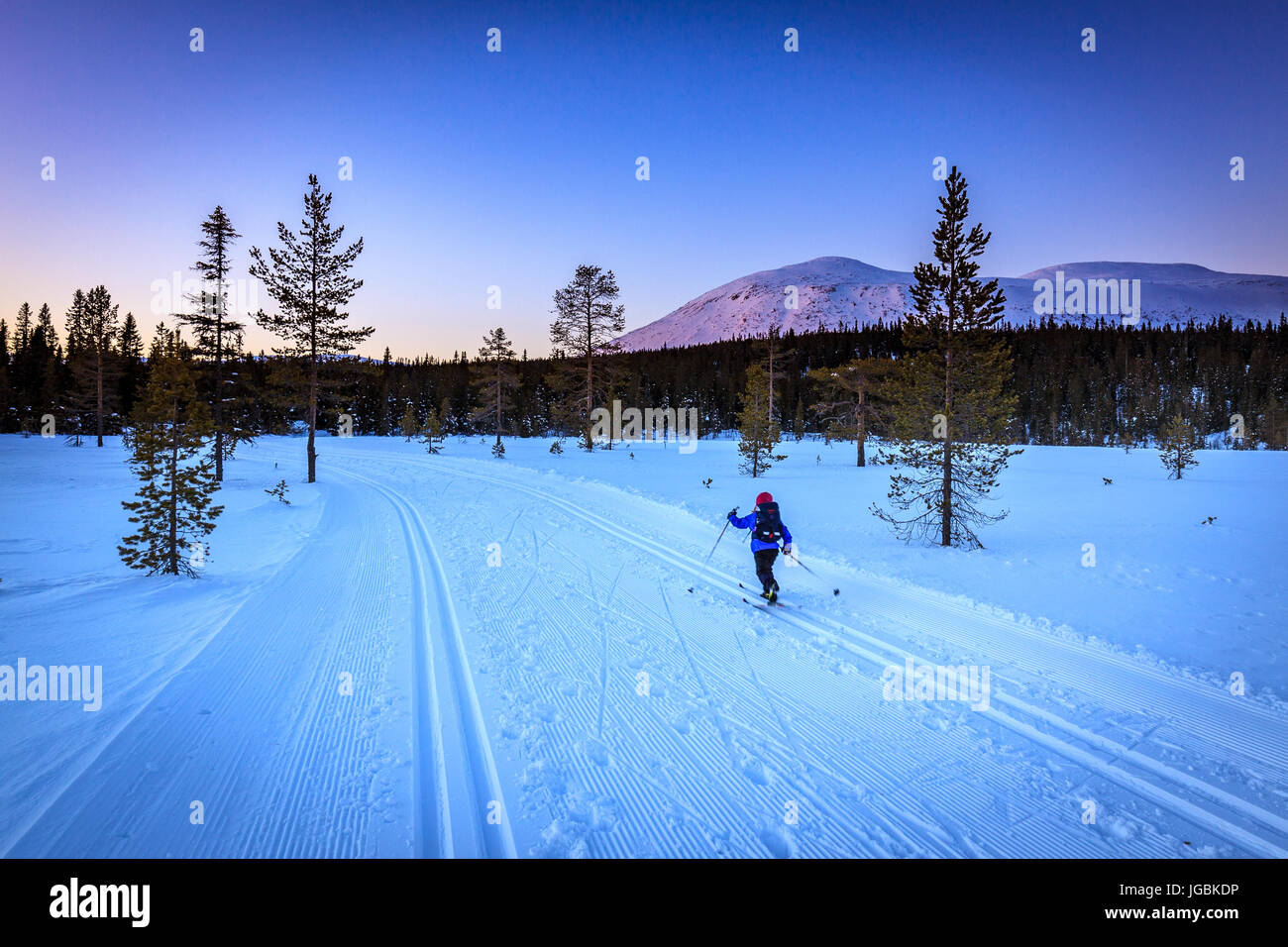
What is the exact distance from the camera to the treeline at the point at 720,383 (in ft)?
161

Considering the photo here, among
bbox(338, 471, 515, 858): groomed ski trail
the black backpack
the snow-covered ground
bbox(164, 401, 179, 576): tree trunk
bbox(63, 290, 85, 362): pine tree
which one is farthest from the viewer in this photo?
bbox(63, 290, 85, 362): pine tree

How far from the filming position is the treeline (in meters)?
49.0

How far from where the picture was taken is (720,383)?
95.4 meters

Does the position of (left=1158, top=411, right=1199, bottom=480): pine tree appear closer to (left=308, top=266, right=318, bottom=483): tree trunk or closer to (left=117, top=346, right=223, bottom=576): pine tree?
(left=117, top=346, right=223, bottom=576): pine tree

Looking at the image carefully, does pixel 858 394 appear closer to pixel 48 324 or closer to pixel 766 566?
pixel 766 566

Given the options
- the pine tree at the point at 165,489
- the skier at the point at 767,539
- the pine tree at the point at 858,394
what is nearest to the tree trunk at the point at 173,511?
the pine tree at the point at 165,489

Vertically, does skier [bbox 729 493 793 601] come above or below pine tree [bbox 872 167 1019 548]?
below

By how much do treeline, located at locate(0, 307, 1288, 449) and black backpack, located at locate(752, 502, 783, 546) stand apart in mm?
29106

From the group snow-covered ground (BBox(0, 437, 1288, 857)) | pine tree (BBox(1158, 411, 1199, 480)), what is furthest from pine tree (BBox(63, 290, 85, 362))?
pine tree (BBox(1158, 411, 1199, 480))

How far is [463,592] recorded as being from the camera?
8.18 meters

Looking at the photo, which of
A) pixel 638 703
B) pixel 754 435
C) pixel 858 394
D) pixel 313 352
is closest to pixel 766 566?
pixel 638 703

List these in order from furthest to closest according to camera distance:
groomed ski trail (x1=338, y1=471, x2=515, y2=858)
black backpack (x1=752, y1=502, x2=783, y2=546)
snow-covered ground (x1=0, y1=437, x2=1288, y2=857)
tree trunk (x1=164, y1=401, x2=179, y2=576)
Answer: tree trunk (x1=164, y1=401, x2=179, y2=576) < black backpack (x1=752, y1=502, x2=783, y2=546) < snow-covered ground (x1=0, y1=437, x2=1288, y2=857) < groomed ski trail (x1=338, y1=471, x2=515, y2=858)

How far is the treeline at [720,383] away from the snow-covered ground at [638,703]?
28.6 m
